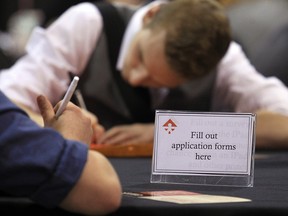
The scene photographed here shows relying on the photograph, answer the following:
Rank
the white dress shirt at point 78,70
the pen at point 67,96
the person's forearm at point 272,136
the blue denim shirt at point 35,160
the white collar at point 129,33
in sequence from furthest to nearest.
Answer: the white collar at point 129,33 → the white dress shirt at point 78,70 → the person's forearm at point 272,136 → the pen at point 67,96 → the blue denim shirt at point 35,160

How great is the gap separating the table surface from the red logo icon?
0.08 meters

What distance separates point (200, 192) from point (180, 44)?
832 millimetres

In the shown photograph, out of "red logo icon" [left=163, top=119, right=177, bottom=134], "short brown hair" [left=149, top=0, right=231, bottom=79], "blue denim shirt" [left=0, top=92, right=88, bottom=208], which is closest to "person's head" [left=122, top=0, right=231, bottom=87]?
"short brown hair" [left=149, top=0, right=231, bottom=79]

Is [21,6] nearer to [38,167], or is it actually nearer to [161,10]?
[161,10]

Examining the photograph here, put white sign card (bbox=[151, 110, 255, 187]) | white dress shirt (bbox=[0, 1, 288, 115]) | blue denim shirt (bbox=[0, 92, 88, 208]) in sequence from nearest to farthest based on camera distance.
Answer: blue denim shirt (bbox=[0, 92, 88, 208]) < white sign card (bbox=[151, 110, 255, 187]) < white dress shirt (bbox=[0, 1, 288, 115])

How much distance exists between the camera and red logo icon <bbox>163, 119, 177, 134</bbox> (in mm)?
1166

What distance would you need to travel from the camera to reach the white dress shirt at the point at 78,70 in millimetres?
2062

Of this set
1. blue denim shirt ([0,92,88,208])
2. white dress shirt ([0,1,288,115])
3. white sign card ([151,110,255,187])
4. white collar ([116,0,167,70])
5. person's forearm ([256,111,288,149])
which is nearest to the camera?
blue denim shirt ([0,92,88,208])

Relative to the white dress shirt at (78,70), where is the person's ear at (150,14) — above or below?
above

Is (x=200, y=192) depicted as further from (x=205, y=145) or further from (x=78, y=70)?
(x=78, y=70)

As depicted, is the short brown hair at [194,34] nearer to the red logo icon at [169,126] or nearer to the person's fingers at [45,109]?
the red logo icon at [169,126]

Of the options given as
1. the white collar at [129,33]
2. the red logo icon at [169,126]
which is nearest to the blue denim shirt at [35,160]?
the red logo icon at [169,126]

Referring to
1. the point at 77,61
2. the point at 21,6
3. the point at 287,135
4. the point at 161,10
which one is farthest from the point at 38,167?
the point at 21,6

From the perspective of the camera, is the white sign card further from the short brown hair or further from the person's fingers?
the short brown hair
